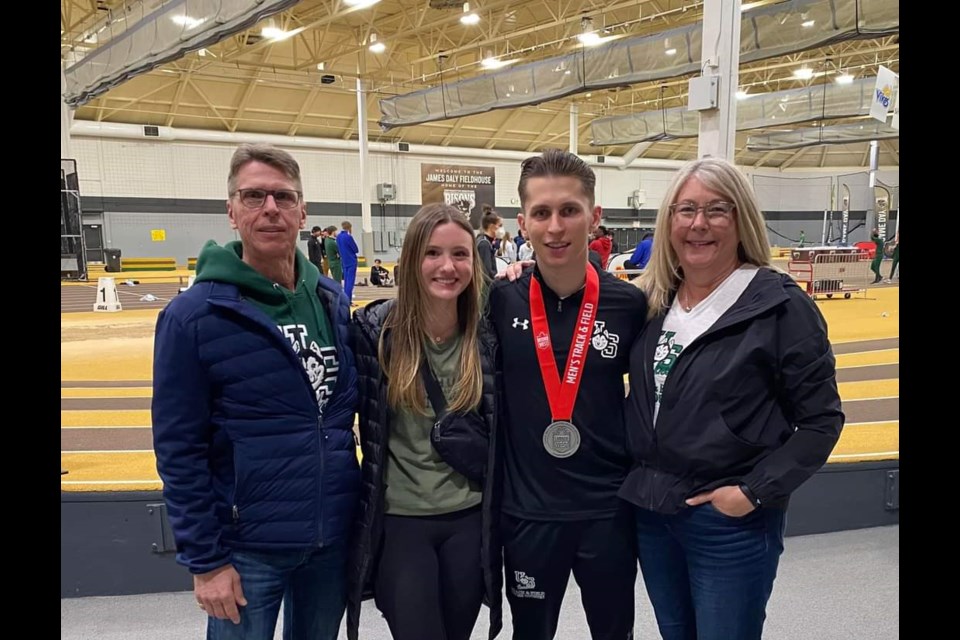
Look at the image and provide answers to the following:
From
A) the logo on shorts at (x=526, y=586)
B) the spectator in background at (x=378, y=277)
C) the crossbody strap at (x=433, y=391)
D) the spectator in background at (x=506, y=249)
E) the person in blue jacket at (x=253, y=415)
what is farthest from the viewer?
the spectator in background at (x=378, y=277)

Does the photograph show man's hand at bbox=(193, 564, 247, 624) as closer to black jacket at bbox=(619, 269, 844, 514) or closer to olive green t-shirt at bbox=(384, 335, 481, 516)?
olive green t-shirt at bbox=(384, 335, 481, 516)

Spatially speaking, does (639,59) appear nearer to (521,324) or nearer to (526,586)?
(521,324)

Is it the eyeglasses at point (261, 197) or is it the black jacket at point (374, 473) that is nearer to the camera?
the eyeglasses at point (261, 197)

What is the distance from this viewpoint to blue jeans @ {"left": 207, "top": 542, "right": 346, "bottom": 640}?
1635 millimetres

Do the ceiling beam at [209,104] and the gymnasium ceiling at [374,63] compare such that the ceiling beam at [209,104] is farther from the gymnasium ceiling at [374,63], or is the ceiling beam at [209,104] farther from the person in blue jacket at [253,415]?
the person in blue jacket at [253,415]

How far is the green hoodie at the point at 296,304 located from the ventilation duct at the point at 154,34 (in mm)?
7161

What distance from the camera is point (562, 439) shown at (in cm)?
180

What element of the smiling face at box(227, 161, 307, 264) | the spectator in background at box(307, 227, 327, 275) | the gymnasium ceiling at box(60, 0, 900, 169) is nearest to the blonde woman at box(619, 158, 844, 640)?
the smiling face at box(227, 161, 307, 264)

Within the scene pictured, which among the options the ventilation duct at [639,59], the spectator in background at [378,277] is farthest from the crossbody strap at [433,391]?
the spectator in background at [378,277]

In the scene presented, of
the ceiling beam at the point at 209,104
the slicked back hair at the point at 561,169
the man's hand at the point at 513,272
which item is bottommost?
the man's hand at the point at 513,272

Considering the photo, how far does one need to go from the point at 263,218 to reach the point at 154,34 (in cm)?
1110

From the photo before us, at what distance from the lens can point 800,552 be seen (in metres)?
3.26

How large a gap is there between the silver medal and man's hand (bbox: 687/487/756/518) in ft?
1.30

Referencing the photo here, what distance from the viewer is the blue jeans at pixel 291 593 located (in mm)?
1635
